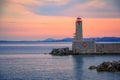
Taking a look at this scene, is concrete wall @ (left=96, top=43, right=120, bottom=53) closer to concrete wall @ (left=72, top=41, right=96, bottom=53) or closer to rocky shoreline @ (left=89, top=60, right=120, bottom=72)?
concrete wall @ (left=72, top=41, right=96, bottom=53)

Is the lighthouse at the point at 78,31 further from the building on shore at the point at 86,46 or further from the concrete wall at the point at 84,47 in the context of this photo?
the concrete wall at the point at 84,47

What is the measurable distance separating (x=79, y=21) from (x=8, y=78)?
116ft

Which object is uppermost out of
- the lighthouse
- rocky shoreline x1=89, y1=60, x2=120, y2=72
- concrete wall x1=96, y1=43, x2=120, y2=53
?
the lighthouse

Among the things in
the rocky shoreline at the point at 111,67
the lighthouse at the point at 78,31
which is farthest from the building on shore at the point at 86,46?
the rocky shoreline at the point at 111,67

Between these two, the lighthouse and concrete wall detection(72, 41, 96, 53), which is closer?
the lighthouse

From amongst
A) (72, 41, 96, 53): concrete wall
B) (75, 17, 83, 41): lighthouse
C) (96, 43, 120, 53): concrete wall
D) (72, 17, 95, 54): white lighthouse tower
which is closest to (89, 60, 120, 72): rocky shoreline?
(75, 17, 83, 41): lighthouse

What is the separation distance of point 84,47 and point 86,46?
43 cm

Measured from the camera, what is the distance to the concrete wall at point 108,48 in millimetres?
72875

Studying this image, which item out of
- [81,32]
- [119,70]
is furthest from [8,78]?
[81,32]

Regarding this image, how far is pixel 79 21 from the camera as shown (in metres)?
70.3

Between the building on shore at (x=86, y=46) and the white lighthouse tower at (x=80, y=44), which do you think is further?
the building on shore at (x=86, y=46)

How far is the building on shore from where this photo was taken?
69938mm

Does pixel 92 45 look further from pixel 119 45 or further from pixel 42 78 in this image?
pixel 42 78

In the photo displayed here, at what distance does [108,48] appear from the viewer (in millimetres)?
74000
